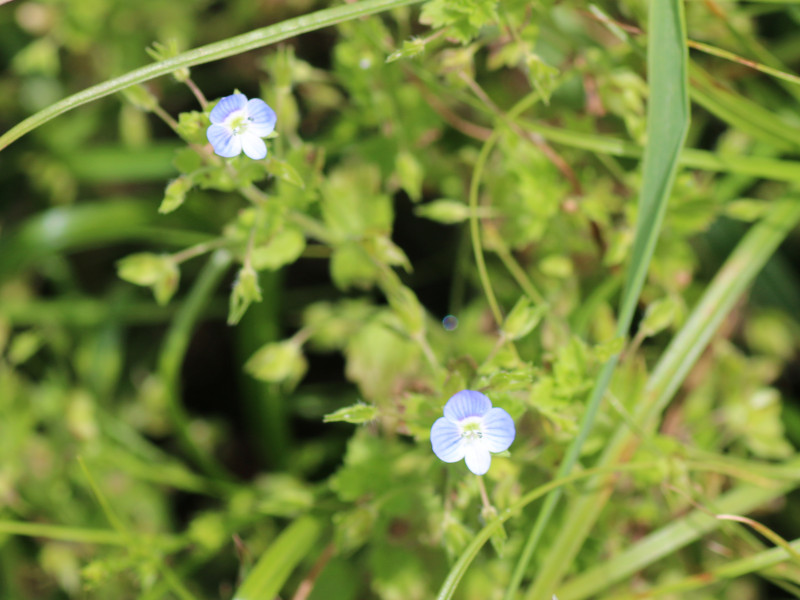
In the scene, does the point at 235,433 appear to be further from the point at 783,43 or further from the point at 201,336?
the point at 783,43

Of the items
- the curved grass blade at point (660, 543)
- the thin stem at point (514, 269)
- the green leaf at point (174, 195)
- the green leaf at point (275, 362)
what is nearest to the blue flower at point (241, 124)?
the green leaf at point (174, 195)

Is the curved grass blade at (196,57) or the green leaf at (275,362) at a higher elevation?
the curved grass blade at (196,57)

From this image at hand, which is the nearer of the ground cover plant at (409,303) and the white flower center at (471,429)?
the white flower center at (471,429)

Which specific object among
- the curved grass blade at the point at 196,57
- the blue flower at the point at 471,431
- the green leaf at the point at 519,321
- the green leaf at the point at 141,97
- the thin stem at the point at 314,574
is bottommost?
the thin stem at the point at 314,574

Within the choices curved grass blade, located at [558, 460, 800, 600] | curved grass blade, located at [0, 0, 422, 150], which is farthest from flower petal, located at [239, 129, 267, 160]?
curved grass blade, located at [558, 460, 800, 600]

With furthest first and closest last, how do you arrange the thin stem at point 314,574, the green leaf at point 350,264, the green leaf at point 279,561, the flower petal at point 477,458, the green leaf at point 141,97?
the green leaf at point 350,264 < the thin stem at point 314,574 < the green leaf at point 279,561 < the green leaf at point 141,97 < the flower petal at point 477,458

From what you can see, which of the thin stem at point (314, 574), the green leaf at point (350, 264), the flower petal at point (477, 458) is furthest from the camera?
the green leaf at point (350, 264)

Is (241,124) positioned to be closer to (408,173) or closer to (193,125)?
(193,125)

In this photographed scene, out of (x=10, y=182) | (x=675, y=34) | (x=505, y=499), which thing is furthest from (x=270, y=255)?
(x=10, y=182)

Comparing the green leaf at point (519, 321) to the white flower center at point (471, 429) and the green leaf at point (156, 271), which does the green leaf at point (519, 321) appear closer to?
the white flower center at point (471, 429)
